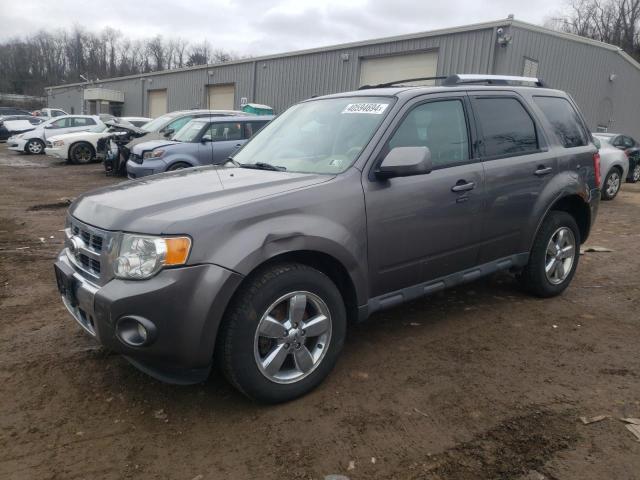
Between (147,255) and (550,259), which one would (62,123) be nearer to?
(550,259)

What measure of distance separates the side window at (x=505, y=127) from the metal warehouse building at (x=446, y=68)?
10.9 m

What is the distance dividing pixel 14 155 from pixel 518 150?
22120 mm

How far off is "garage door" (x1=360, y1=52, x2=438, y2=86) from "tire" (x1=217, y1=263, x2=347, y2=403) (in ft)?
50.2

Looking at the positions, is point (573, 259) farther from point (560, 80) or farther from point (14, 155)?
point (14, 155)

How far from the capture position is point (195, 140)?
34.6 ft

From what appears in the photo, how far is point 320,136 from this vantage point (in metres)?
3.67

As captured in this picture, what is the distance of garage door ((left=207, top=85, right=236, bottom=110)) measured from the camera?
89.9 ft

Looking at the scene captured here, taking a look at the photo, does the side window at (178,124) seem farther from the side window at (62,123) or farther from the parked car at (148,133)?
the side window at (62,123)

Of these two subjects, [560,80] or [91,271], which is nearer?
[91,271]

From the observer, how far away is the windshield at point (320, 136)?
11.2ft

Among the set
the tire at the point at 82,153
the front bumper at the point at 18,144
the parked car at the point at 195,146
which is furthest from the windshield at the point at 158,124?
the front bumper at the point at 18,144

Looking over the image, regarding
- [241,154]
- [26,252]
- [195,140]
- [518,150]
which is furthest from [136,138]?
[518,150]

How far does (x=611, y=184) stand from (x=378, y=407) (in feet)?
36.6

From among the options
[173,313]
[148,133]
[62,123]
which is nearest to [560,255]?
[173,313]
